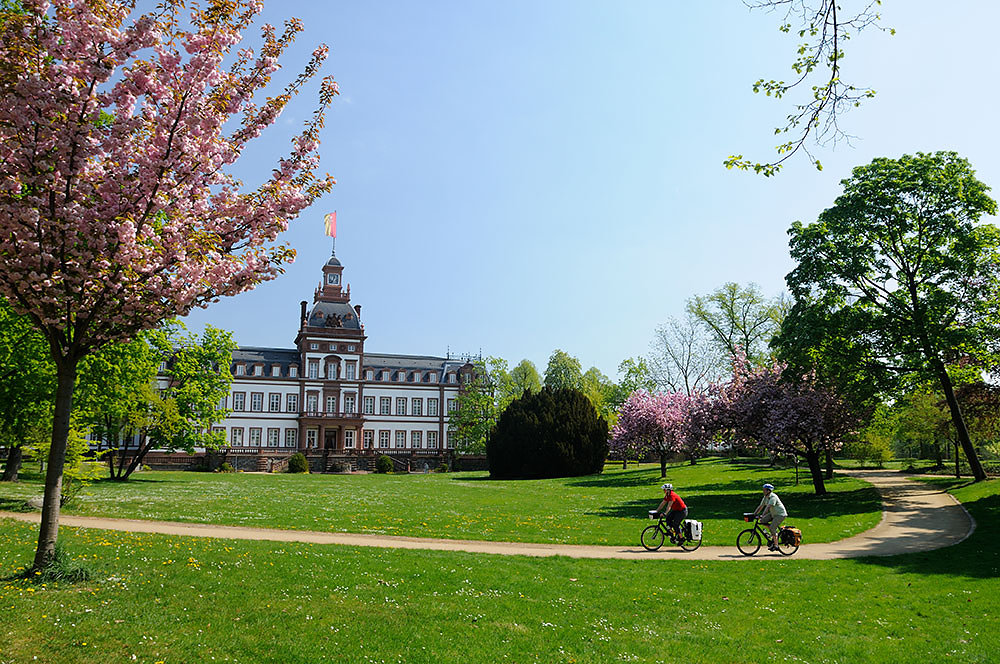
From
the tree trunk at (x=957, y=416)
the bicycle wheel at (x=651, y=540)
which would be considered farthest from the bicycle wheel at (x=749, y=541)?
the tree trunk at (x=957, y=416)

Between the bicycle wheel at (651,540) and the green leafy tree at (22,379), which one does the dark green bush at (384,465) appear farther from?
the bicycle wheel at (651,540)

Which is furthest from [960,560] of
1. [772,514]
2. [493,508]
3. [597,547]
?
[493,508]

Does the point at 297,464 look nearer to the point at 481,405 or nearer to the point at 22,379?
the point at 481,405

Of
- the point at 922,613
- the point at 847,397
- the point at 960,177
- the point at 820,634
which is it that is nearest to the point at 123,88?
the point at 820,634

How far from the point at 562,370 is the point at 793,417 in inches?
2361

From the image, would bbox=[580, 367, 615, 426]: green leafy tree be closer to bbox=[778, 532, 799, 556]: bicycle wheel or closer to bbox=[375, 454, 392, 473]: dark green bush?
bbox=[375, 454, 392, 473]: dark green bush

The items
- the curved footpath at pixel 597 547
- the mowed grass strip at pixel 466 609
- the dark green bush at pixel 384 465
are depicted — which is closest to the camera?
the mowed grass strip at pixel 466 609

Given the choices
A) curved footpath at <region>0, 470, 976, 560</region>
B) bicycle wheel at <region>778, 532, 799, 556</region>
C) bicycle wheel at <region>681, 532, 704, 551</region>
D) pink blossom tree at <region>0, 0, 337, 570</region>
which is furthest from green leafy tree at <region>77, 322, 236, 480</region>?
bicycle wheel at <region>778, 532, 799, 556</region>

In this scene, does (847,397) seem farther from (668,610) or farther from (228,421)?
(228,421)

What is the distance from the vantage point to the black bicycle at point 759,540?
1817 cm

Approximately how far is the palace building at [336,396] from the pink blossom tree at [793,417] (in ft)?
157

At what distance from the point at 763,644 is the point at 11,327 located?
96.7 ft

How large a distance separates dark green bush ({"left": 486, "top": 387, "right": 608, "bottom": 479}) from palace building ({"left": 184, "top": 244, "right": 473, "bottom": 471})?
2033cm

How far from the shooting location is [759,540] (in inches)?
724
